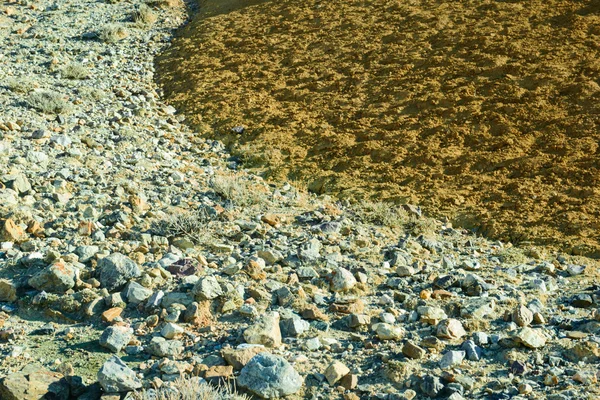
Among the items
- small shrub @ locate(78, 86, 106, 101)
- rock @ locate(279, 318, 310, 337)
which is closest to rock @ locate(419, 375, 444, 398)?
rock @ locate(279, 318, 310, 337)

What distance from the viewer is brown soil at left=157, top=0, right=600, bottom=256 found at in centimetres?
735

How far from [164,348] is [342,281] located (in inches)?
60.1

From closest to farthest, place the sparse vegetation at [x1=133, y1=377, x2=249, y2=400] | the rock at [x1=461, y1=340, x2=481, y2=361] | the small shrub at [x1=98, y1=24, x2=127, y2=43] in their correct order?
the sparse vegetation at [x1=133, y1=377, x2=249, y2=400] → the rock at [x1=461, y1=340, x2=481, y2=361] → the small shrub at [x1=98, y1=24, x2=127, y2=43]

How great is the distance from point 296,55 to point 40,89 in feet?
13.7

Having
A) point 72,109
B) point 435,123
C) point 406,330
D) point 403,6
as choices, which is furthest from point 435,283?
point 403,6

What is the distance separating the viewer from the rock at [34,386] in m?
3.36

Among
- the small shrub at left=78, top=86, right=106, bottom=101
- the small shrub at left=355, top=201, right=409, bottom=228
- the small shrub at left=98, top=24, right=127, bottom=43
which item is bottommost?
the small shrub at left=355, top=201, right=409, bottom=228

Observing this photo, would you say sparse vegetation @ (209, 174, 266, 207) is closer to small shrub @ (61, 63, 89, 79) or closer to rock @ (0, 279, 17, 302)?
rock @ (0, 279, 17, 302)

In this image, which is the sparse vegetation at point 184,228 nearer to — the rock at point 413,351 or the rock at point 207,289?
the rock at point 207,289

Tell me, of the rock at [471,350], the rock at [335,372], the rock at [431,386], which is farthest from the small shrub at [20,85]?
the rock at [431,386]

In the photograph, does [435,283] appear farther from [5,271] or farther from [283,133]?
[283,133]

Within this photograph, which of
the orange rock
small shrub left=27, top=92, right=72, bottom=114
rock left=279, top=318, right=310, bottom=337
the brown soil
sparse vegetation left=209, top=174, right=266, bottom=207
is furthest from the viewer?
small shrub left=27, top=92, right=72, bottom=114

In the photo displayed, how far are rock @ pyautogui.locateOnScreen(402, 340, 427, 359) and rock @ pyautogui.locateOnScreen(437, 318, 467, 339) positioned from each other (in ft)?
0.90

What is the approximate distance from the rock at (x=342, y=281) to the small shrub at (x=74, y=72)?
24.3 ft
